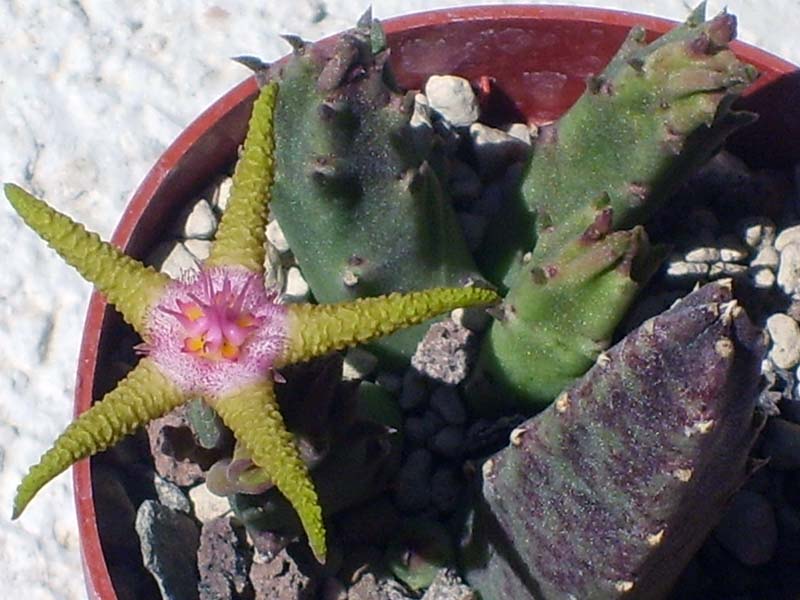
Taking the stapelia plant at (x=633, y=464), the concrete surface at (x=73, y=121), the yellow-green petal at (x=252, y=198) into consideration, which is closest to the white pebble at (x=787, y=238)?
the concrete surface at (x=73, y=121)

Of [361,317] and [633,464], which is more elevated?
[361,317]

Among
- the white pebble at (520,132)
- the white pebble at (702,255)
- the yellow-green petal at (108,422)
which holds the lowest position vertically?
the white pebble at (702,255)

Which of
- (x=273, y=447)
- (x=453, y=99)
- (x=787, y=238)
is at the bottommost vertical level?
(x=787, y=238)

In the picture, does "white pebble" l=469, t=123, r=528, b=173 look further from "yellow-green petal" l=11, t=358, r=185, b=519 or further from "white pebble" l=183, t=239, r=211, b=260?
"yellow-green petal" l=11, t=358, r=185, b=519

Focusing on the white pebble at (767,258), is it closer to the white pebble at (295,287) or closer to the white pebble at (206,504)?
the white pebble at (295,287)

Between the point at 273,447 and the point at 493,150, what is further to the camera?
the point at 493,150

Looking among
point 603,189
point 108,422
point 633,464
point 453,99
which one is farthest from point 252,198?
point 453,99

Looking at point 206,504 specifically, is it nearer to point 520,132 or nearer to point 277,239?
point 277,239
